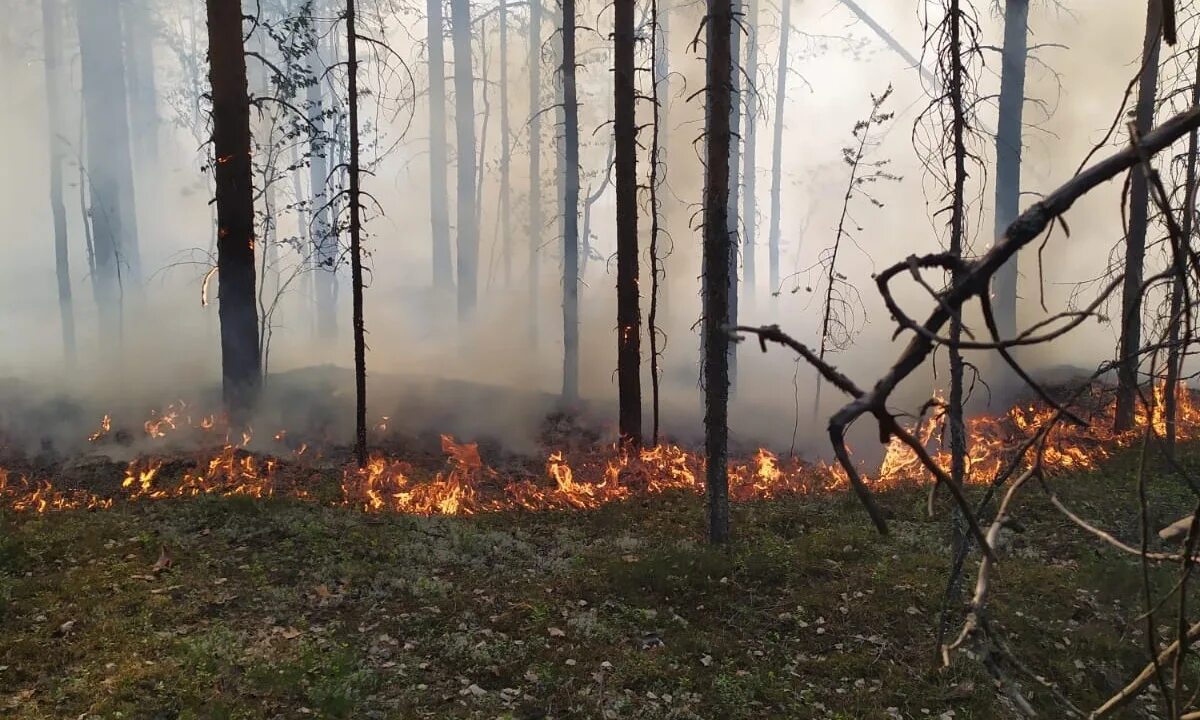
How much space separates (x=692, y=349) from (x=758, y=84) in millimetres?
19486

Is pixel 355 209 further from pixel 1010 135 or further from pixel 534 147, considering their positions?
pixel 534 147

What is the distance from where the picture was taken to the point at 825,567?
880cm

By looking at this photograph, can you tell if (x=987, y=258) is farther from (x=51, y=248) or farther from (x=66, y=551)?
(x=51, y=248)

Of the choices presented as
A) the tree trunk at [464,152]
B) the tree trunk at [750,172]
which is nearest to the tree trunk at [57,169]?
the tree trunk at [464,152]

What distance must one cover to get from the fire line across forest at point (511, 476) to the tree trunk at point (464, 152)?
16.9 metres

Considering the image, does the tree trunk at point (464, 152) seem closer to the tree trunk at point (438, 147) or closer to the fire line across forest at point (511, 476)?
the tree trunk at point (438, 147)

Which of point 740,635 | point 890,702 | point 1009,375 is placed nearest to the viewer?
point 890,702

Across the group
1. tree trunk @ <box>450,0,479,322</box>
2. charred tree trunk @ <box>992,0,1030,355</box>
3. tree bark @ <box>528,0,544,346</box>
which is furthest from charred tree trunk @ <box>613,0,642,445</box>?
tree bark @ <box>528,0,544,346</box>

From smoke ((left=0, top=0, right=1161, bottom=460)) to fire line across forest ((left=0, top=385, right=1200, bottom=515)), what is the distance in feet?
5.48

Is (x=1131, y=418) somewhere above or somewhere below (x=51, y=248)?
below

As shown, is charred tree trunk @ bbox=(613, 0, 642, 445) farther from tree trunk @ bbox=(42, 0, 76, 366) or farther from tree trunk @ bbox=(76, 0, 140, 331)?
tree trunk @ bbox=(76, 0, 140, 331)

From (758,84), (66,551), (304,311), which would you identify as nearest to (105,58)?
(304,311)

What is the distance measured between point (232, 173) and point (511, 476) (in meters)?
7.11

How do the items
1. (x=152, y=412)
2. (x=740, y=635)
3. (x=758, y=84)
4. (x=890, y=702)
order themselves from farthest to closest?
1. (x=758, y=84)
2. (x=152, y=412)
3. (x=740, y=635)
4. (x=890, y=702)
